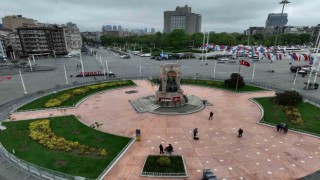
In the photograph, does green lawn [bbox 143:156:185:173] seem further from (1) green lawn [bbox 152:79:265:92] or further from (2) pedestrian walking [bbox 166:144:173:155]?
(1) green lawn [bbox 152:79:265:92]

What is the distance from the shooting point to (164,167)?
2011 cm

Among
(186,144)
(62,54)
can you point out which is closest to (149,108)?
(186,144)

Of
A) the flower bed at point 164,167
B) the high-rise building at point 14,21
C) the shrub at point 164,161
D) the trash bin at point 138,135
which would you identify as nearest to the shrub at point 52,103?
the trash bin at point 138,135

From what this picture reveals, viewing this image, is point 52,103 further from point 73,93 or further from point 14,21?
point 14,21

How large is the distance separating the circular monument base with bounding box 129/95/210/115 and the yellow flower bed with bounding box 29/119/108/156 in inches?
497

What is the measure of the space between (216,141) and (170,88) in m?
14.5

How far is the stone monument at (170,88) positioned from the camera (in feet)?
119

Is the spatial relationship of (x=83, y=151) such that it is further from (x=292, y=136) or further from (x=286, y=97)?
(x=286, y=97)

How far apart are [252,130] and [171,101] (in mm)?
13901

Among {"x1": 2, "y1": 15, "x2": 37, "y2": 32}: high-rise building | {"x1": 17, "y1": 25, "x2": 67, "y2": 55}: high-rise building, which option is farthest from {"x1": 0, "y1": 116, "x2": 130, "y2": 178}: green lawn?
{"x1": 2, "y1": 15, "x2": 37, "y2": 32}: high-rise building

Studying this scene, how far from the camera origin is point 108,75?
6241 centimetres

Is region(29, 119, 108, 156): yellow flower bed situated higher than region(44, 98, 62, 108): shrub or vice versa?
region(44, 98, 62, 108): shrub

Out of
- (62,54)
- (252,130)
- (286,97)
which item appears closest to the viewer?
(252,130)

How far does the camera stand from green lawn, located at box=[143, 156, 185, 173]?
19.7m
